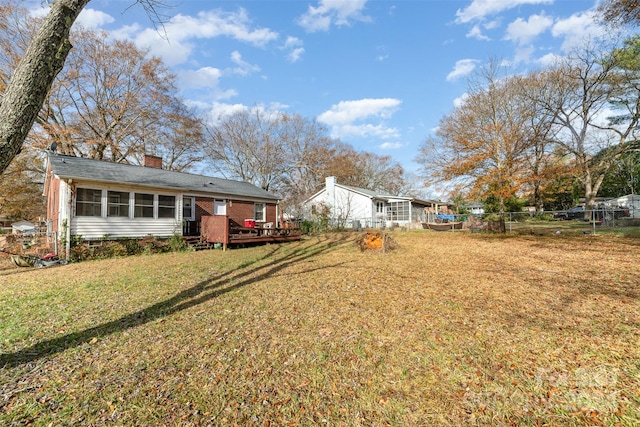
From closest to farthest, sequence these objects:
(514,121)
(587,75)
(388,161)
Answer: (514,121) → (587,75) → (388,161)

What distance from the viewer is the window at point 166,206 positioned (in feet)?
42.2

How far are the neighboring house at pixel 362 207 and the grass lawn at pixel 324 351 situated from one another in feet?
61.6

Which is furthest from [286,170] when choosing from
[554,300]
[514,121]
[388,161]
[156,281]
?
[554,300]

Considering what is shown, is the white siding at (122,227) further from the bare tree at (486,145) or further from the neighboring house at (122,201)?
the bare tree at (486,145)

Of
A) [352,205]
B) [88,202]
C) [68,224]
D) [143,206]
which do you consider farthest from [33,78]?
[352,205]

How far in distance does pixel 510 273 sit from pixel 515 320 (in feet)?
11.8

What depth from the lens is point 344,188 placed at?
26953 mm

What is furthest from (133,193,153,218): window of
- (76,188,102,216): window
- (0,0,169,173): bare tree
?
(0,0,169,173): bare tree

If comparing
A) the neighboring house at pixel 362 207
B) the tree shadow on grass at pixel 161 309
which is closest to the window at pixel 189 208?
the tree shadow on grass at pixel 161 309

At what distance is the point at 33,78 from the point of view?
8.94 ft

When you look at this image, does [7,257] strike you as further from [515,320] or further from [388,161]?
[388,161]

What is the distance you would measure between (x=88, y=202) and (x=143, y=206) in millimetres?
1899

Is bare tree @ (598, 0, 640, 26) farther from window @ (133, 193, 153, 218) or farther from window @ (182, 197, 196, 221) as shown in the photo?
window @ (133, 193, 153, 218)

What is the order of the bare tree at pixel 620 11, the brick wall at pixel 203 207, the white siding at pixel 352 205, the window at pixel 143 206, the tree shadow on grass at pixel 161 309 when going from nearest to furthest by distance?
the tree shadow on grass at pixel 161 309
the bare tree at pixel 620 11
the window at pixel 143 206
the brick wall at pixel 203 207
the white siding at pixel 352 205
